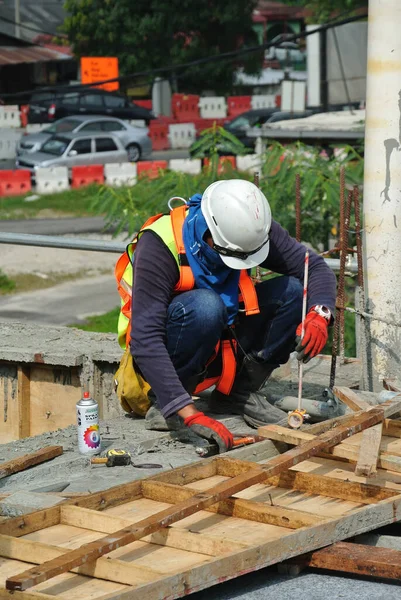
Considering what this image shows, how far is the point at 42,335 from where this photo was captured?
768cm

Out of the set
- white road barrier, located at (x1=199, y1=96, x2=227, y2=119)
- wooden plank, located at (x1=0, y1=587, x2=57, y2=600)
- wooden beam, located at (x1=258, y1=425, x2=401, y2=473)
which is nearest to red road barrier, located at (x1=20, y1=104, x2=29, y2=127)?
white road barrier, located at (x1=199, y1=96, x2=227, y2=119)

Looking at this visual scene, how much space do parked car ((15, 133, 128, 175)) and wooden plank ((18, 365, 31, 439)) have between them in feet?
63.5

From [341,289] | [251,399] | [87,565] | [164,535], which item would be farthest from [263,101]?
[87,565]

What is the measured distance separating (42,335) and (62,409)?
68 centimetres

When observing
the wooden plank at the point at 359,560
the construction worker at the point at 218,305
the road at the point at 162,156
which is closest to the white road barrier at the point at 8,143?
the road at the point at 162,156

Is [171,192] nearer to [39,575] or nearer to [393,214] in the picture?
[393,214]

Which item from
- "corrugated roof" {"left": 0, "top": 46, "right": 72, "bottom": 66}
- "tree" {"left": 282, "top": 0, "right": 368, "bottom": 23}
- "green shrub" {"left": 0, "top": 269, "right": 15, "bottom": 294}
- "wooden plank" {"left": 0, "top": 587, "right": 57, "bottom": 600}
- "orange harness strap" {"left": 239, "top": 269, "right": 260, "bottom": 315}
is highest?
"tree" {"left": 282, "top": 0, "right": 368, "bottom": 23}

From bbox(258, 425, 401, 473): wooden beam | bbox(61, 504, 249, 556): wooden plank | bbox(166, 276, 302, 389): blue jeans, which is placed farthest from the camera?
bbox(166, 276, 302, 389): blue jeans

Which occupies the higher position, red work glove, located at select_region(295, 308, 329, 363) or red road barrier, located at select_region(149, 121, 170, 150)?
red road barrier, located at select_region(149, 121, 170, 150)

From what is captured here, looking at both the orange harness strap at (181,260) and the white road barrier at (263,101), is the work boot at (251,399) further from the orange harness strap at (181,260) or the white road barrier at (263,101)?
the white road barrier at (263,101)

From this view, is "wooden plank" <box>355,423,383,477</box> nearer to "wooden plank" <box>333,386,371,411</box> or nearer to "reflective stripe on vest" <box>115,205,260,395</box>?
"wooden plank" <box>333,386,371,411</box>

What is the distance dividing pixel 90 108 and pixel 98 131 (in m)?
6.05

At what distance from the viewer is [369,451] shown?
4.79 meters

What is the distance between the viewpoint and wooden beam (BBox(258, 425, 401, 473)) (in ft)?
15.9
